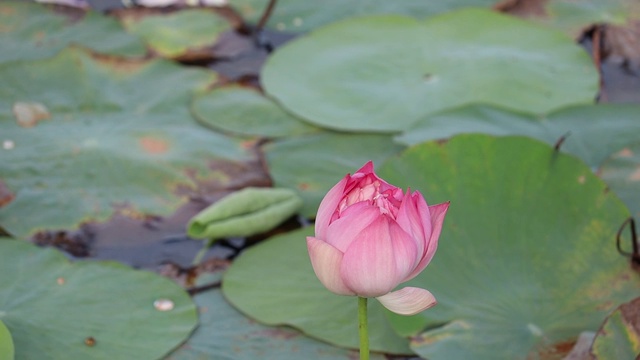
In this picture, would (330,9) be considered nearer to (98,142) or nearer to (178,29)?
(178,29)

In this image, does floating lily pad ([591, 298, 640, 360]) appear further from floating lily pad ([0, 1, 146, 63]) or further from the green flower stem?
floating lily pad ([0, 1, 146, 63])

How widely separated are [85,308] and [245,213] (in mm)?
334

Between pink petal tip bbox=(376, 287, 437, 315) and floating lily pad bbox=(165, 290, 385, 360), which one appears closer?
pink petal tip bbox=(376, 287, 437, 315)

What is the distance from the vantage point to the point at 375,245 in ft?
2.59

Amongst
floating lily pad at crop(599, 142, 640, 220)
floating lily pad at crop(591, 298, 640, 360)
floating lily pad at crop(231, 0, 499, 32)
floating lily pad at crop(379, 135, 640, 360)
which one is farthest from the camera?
floating lily pad at crop(231, 0, 499, 32)

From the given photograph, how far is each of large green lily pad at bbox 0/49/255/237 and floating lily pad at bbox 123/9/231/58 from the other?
0.13 meters

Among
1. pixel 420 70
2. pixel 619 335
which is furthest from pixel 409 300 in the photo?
pixel 420 70

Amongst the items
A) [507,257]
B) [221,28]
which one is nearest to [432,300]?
[507,257]

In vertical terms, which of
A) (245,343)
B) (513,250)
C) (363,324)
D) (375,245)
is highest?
(375,245)

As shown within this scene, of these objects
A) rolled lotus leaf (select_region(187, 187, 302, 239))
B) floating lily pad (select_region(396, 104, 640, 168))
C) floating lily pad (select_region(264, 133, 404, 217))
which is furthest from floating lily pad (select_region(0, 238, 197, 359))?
floating lily pad (select_region(396, 104, 640, 168))

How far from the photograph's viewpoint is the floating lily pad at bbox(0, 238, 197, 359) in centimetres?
121

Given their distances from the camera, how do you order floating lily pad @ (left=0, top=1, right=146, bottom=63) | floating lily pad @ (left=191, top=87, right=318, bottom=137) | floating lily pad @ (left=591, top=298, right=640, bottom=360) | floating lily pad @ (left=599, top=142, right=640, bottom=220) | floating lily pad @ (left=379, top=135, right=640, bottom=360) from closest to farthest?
floating lily pad @ (left=591, top=298, right=640, bottom=360), floating lily pad @ (left=379, top=135, right=640, bottom=360), floating lily pad @ (left=599, top=142, right=640, bottom=220), floating lily pad @ (left=191, top=87, right=318, bottom=137), floating lily pad @ (left=0, top=1, right=146, bottom=63)

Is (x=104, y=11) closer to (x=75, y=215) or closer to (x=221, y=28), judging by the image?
(x=221, y=28)

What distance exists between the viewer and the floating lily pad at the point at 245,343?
4.08ft
